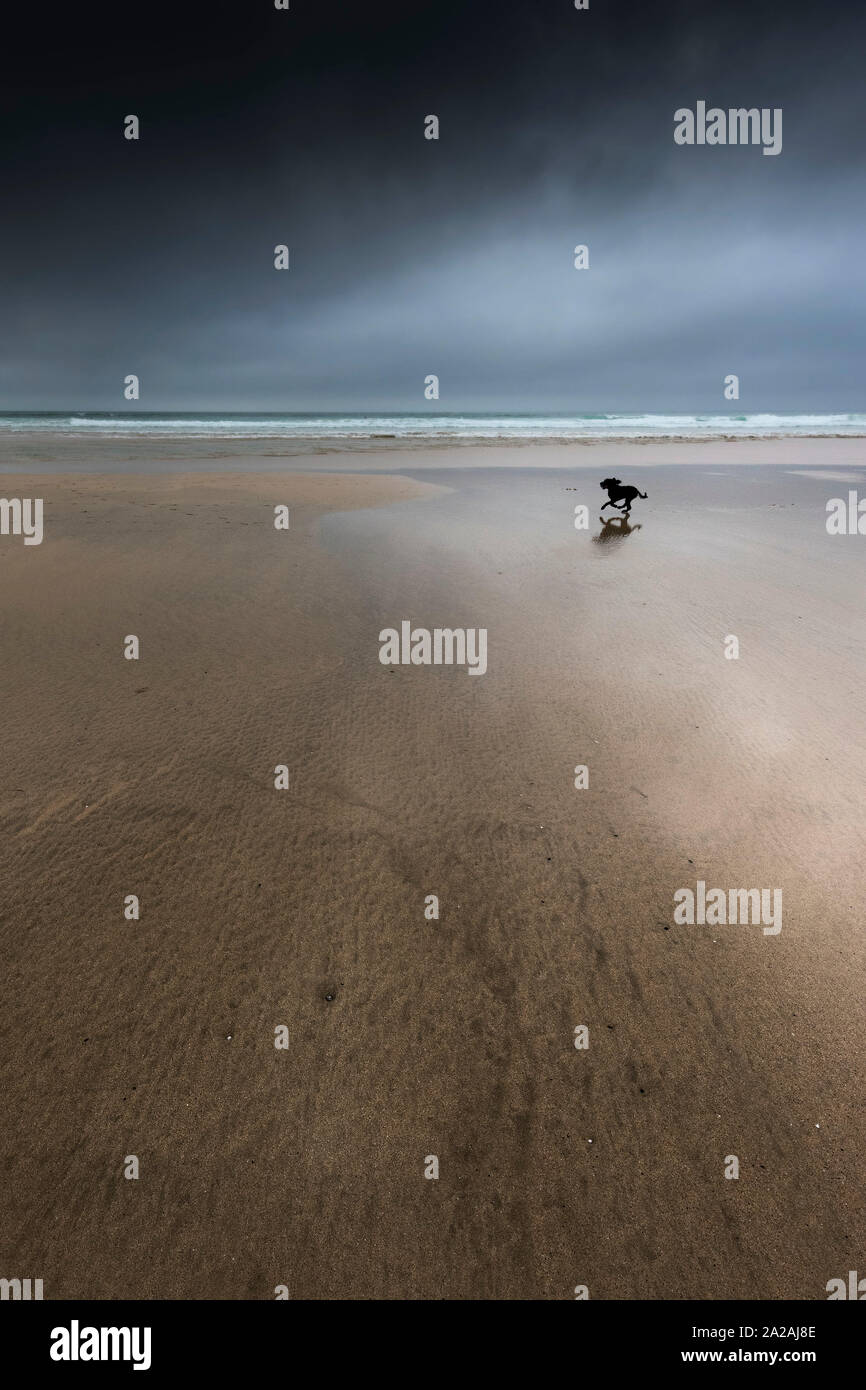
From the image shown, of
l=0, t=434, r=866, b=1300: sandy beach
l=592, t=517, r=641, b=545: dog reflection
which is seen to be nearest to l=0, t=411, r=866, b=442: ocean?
l=592, t=517, r=641, b=545: dog reflection

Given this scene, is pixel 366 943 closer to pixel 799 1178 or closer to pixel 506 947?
pixel 506 947

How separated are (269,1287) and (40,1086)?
95 cm

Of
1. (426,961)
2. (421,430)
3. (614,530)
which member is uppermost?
(421,430)

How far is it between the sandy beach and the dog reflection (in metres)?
3.56

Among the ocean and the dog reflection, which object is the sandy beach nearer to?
the dog reflection

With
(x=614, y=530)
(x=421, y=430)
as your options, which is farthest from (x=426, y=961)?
(x=421, y=430)

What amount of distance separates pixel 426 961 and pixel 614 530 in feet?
27.0

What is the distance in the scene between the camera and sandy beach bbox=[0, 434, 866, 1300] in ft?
5.30

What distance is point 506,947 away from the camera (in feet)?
7.86

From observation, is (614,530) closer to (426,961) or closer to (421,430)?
(426,961)

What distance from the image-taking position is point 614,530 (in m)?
9.17

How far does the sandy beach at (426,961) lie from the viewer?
162cm

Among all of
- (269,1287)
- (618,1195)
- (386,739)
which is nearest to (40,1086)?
(269,1287)

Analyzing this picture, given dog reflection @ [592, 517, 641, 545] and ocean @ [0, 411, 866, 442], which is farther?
ocean @ [0, 411, 866, 442]
